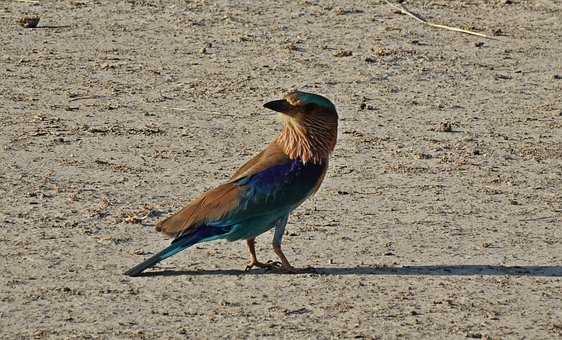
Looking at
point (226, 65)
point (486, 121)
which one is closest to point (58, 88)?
point (226, 65)

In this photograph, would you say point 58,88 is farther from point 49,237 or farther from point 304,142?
point 304,142

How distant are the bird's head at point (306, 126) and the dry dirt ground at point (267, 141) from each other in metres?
0.66

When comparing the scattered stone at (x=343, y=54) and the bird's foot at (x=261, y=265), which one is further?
the scattered stone at (x=343, y=54)

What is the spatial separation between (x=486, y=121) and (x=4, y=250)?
448 centimetres

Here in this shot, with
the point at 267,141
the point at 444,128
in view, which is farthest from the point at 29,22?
the point at 444,128

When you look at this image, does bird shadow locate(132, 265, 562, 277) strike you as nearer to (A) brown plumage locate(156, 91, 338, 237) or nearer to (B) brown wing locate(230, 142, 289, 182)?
(A) brown plumage locate(156, 91, 338, 237)

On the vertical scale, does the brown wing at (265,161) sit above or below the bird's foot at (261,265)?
above

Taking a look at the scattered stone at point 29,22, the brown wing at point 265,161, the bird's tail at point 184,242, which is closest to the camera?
the bird's tail at point 184,242

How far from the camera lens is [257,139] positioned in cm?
1116

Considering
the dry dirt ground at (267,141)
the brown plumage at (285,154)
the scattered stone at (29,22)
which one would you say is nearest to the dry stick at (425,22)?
the dry dirt ground at (267,141)

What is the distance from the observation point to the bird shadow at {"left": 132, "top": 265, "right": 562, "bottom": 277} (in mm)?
8312

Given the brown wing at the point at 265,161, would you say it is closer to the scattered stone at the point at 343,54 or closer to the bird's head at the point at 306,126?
the bird's head at the point at 306,126

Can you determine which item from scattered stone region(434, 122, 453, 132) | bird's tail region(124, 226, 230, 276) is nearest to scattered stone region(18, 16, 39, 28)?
scattered stone region(434, 122, 453, 132)

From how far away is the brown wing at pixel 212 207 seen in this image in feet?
26.2
